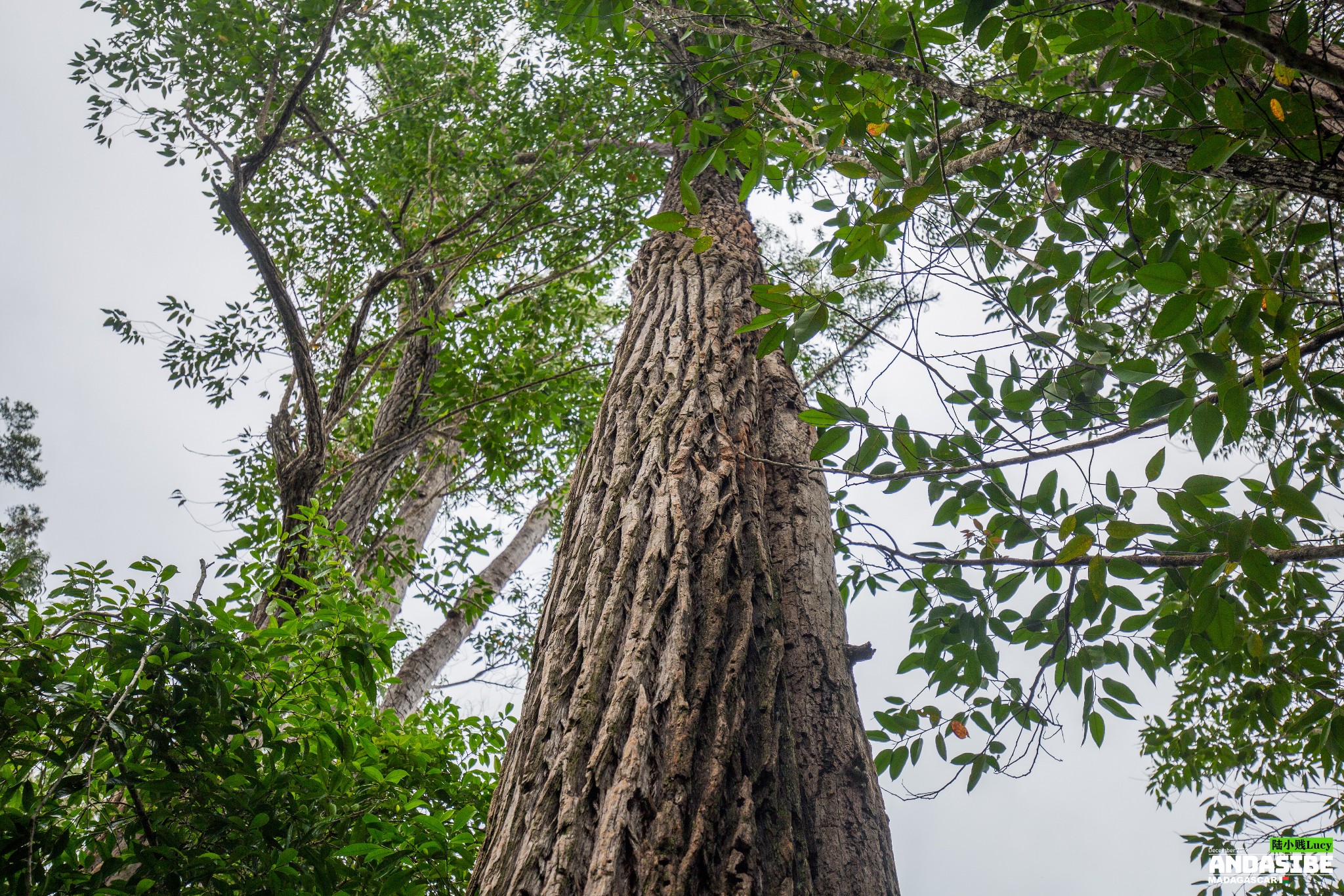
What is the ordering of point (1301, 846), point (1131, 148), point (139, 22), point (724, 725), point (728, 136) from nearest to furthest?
point (724, 725)
point (1131, 148)
point (728, 136)
point (1301, 846)
point (139, 22)

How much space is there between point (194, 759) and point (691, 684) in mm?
1140

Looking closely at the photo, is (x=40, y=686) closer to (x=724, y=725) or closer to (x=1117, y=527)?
(x=724, y=725)

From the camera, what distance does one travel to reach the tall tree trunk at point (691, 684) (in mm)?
996

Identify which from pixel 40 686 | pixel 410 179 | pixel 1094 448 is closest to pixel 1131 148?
pixel 1094 448

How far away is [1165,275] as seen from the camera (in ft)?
3.61

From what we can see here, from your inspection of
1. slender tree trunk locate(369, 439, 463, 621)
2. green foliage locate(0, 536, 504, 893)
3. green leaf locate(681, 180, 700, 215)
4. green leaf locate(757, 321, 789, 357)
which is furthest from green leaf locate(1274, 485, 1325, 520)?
slender tree trunk locate(369, 439, 463, 621)

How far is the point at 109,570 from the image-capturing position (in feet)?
5.69

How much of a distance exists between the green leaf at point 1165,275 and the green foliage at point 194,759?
1746mm

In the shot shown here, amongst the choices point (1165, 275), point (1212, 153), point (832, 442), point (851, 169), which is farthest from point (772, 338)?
point (1212, 153)

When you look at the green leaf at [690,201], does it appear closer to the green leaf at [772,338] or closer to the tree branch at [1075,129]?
the green leaf at [772,338]

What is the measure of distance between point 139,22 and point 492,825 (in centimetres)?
482

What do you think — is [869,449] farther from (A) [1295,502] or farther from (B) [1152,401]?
(A) [1295,502]

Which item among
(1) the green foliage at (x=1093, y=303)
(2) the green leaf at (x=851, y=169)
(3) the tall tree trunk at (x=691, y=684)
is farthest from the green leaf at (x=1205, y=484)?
(2) the green leaf at (x=851, y=169)

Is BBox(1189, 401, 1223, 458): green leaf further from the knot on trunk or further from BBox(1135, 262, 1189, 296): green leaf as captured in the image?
the knot on trunk
